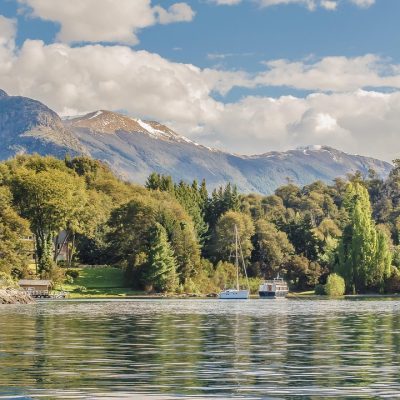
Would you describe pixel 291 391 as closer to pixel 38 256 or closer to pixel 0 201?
pixel 0 201

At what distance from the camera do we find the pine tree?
121500 millimetres

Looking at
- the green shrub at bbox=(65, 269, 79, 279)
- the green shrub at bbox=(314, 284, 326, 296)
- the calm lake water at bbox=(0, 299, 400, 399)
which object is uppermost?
the green shrub at bbox=(65, 269, 79, 279)

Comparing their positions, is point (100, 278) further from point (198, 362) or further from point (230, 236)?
point (198, 362)

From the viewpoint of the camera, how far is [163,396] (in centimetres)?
1839

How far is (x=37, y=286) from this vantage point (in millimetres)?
113188

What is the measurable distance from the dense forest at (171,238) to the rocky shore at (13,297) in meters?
15.1

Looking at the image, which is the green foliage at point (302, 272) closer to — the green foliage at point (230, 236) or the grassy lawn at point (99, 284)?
the green foliage at point (230, 236)

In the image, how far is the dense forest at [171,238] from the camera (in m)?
122

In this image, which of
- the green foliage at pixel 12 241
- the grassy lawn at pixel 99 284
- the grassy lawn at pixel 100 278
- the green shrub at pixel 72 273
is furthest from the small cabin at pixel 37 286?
the green shrub at pixel 72 273

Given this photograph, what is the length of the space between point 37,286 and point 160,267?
17907 millimetres

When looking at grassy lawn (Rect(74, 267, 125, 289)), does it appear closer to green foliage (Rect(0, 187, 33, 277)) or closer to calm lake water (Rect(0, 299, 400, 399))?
green foliage (Rect(0, 187, 33, 277))

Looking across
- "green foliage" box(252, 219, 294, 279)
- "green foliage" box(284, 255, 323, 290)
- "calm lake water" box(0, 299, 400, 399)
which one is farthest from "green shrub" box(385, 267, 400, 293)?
"calm lake water" box(0, 299, 400, 399)

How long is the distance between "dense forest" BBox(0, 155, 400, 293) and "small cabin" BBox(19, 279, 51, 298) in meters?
2.37

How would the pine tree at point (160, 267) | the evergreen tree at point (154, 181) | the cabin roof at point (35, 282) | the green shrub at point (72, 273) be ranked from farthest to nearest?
the evergreen tree at point (154, 181)
the green shrub at point (72, 273)
the pine tree at point (160, 267)
the cabin roof at point (35, 282)
